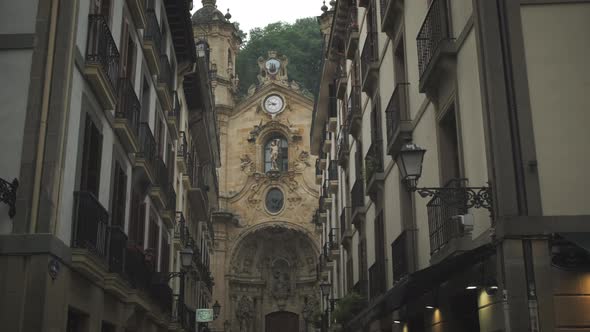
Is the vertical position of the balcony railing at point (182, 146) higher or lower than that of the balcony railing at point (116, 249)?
higher

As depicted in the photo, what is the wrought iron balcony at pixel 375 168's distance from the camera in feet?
66.3

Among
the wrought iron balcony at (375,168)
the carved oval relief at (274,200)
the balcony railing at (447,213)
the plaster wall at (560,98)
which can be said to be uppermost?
the carved oval relief at (274,200)

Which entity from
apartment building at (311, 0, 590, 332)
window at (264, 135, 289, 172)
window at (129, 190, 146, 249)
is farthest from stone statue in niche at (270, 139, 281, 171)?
apartment building at (311, 0, 590, 332)

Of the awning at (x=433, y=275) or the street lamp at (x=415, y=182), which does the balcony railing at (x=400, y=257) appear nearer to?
the awning at (x=433, y=275)

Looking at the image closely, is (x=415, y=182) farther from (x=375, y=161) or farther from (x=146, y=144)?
(x=146, y=144)

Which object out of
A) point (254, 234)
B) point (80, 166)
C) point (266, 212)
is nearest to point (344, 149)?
point (80, 166)

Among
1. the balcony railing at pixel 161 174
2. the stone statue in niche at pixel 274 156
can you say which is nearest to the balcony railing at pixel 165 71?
the balcony railing at pixel 161 174

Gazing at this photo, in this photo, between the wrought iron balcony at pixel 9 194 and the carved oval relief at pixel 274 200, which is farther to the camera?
the carved oval relief at pixel 274 200

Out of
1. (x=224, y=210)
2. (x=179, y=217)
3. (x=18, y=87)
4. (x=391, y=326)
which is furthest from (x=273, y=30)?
(x=18, y=87)

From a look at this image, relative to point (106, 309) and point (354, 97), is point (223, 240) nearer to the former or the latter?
point (354, 97)

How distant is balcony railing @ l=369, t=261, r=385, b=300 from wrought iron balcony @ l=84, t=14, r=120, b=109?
27.2ft

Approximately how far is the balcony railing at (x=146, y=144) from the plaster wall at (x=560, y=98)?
35.5 feet

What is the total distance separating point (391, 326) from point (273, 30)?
7112 centimetres

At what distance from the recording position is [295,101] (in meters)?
59.9
